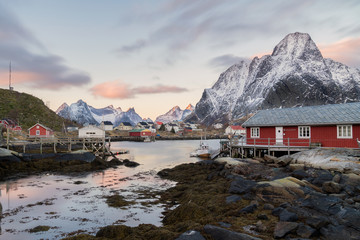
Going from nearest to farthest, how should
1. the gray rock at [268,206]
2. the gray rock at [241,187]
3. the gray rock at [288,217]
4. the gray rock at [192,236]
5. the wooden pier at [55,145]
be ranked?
the gray rock at [192,236] < the gray rock at [288,217] < the gray rock at [268,206] < the gray rock at [241,187] < the wooden pier at [55,145]

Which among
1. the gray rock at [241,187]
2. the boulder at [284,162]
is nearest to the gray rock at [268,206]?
the gray rock at [241,187]

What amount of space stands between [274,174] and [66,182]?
20406 millimetres

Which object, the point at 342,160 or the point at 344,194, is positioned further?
the point at 342,160

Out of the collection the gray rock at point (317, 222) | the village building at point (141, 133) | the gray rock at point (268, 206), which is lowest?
the gray rock at point (268, 206)

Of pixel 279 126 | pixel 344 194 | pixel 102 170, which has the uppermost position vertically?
pixel 279 126

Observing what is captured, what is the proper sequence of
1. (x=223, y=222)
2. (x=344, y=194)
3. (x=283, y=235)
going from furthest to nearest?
(x=344, y=194) → (x=223, y=222) → (x=283, y=235)

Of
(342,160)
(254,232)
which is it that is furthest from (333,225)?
(342,160)

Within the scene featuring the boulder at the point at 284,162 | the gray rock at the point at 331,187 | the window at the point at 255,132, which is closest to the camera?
the gray rock at the point at 331,187

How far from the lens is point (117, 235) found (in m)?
10.6

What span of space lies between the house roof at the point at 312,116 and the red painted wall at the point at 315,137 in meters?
0.79

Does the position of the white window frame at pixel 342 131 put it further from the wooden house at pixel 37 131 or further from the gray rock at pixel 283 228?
the wooden house at pixel 37 131

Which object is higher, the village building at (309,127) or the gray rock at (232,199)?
the village building at (309,127)

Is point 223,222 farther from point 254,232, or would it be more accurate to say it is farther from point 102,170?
point 102,170

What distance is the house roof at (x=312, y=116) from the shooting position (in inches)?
1159
